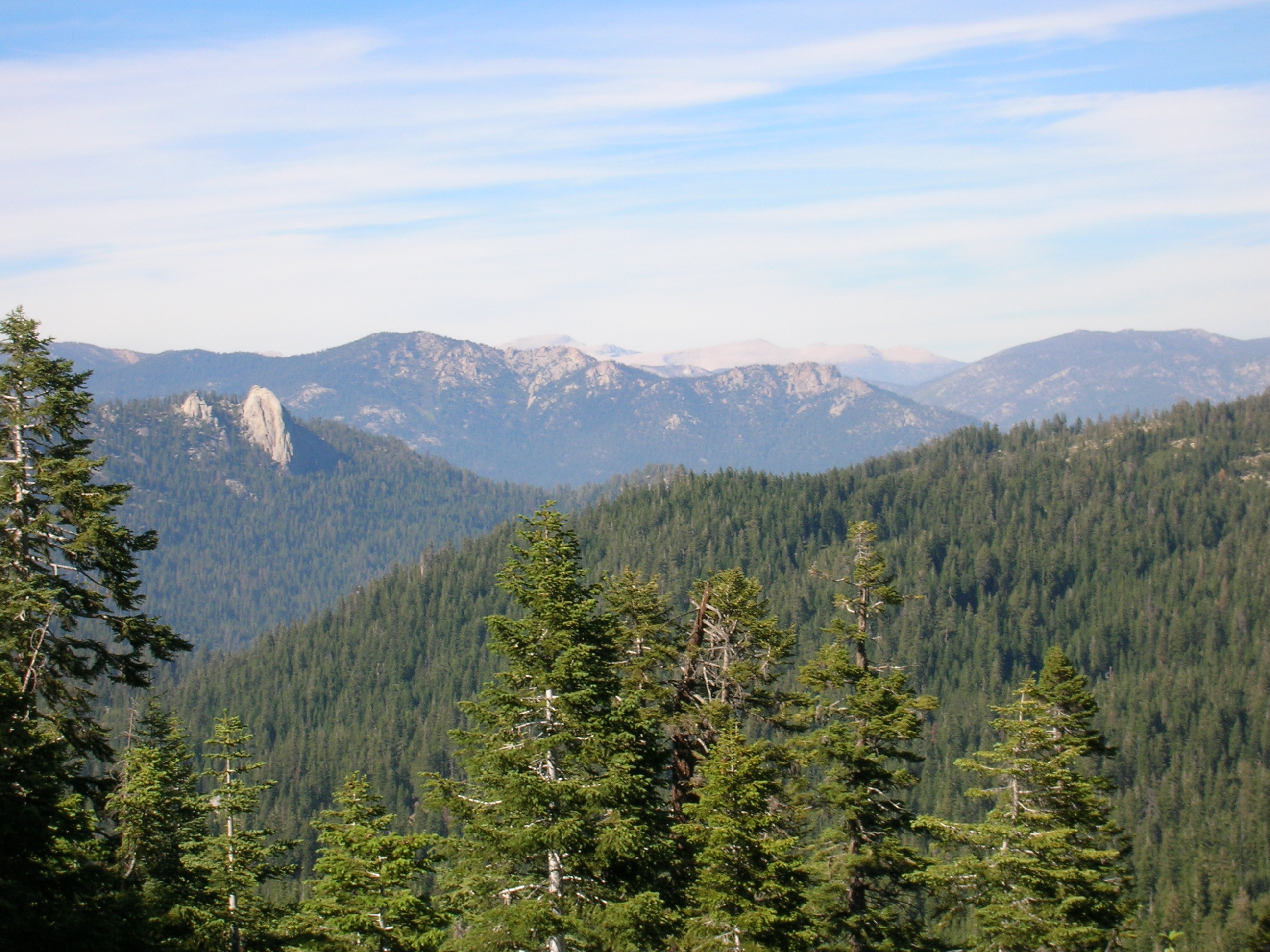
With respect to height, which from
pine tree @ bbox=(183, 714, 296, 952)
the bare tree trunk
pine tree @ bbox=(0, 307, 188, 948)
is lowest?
pine tree @ bbox=(183, 714, 296, 952)

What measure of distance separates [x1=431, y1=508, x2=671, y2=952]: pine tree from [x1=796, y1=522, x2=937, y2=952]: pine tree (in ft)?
27.6

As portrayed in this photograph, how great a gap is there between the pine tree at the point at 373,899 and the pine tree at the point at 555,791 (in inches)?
123

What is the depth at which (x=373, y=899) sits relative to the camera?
27.4m

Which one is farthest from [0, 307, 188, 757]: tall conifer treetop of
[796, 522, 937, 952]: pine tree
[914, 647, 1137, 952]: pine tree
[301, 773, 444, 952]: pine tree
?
[914, 647, 1137, 952]: pine tree

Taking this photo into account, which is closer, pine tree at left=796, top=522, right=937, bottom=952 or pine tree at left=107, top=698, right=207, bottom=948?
pine tree at left=107, top=698, right=207, bottom=948

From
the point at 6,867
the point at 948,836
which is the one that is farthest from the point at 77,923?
the point at 948,836

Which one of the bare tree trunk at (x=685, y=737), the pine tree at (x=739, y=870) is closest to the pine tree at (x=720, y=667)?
the bare tree trunk at (x=685, y=737)

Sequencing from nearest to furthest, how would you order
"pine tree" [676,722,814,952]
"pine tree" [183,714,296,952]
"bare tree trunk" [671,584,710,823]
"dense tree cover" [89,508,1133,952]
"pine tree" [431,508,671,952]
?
"pine tree" [431,508,671,952], "dense tree cover" [89,508,1133,952], "pine tree" [676,722,814,952], "pine tree" [183,714,296,952], "bare tree trunk" [671,584,710,823]

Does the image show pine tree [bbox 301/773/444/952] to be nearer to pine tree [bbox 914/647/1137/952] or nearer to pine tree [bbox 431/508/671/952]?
pine tree [bbox 431/508/671/952]

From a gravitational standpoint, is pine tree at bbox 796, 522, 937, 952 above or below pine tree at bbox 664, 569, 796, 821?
below

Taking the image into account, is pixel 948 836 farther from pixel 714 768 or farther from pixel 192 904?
pixel 192 904

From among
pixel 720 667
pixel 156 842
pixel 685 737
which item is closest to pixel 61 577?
pixel 156 842

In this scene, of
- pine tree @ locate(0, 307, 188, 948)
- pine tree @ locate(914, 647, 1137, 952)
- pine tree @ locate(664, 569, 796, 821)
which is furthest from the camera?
pine tree @ locate(914, 647, 1137, 952)

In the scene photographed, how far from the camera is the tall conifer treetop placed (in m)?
25.6
